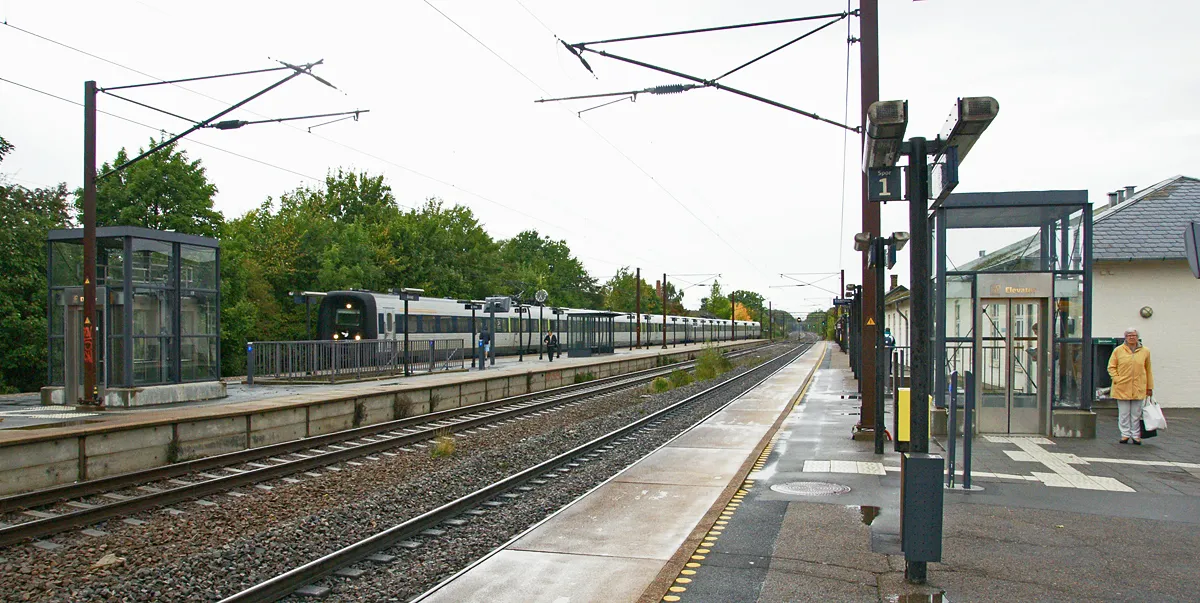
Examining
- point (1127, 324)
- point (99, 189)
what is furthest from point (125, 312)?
point (99, 189)

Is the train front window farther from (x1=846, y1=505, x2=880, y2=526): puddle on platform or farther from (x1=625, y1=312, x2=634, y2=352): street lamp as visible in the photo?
(x1=625, y1=312, x2=634, y2=352): street lamp

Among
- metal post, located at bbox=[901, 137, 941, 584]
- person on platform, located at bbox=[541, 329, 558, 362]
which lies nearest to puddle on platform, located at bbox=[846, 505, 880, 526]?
metal post, located at bbox=[901, 137, 941, 584]

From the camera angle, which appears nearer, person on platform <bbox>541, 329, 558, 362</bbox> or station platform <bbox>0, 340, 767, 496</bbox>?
station platform <bbox>0, 340, 767, 496</bbox>

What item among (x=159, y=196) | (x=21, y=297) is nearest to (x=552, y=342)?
(x=159, y=196)

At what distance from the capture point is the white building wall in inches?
661

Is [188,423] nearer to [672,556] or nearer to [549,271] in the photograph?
[672,556]

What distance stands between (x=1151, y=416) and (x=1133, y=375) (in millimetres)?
614

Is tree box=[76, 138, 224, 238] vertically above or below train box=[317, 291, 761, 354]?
above

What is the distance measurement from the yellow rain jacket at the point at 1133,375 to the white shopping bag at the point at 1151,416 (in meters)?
0.17

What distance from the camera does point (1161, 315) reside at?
17.0 m

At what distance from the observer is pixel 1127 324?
17.1 meters

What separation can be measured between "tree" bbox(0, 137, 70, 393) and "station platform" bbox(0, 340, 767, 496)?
31.2 feet

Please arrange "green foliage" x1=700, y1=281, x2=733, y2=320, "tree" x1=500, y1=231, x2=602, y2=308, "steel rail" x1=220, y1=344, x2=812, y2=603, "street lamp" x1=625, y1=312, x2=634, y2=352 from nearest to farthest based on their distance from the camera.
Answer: "steel rail" x1=220, y1=344, x2=812, y2=603, "street lamp" x1=625, y1=312, x2=634, y2=352, "tree" x1=500, y1=231, x2=602, y2=308, "green foliage" x1=700, y1=281, x2=733, y2=320

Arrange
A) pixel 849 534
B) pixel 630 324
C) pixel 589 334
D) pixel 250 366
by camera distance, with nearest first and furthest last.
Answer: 1. pixel 849 534
2. pixel 250 366
3. pixel 589 334
4. pixel 630 324
